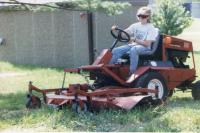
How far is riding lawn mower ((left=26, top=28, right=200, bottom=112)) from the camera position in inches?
348

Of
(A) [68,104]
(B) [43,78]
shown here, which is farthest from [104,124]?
(B) [43,78]

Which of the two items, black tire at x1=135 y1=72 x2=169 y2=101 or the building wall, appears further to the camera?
the building wall

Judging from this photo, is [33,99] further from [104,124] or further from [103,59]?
[104,124]

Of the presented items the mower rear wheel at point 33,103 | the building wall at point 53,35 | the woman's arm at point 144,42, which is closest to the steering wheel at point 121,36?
the woman's arm at point 144,42

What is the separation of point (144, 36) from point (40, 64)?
1118 cm

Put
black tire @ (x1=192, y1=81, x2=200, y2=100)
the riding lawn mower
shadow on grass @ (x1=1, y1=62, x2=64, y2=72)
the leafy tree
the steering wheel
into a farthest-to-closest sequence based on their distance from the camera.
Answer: shadow on grass @ (x1=1, y1=62, x2=64, y2=72), the leafy tree, black tire @ (x1=192, y1=81, x2=200, y2=100), the steering wheel, the riding lawn mower

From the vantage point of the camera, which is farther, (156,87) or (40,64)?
(40,64)

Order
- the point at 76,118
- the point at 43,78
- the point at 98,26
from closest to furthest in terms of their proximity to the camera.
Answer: the point at 76,118, the point at 43,78, the point at 98,26

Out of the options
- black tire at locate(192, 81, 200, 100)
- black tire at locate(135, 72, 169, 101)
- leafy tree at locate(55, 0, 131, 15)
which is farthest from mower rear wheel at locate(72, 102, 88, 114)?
leafy tree at locate(55, 0, 131, 15)

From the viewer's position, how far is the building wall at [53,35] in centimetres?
1988

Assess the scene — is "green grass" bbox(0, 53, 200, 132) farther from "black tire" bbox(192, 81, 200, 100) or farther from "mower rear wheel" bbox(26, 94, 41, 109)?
"black tire" bbox(192, 81, 200, 100)

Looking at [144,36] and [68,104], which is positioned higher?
[144,36]

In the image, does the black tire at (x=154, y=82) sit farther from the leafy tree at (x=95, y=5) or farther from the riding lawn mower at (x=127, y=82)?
the leafy tree at (x=95, y=5)

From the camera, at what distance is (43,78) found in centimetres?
1591
